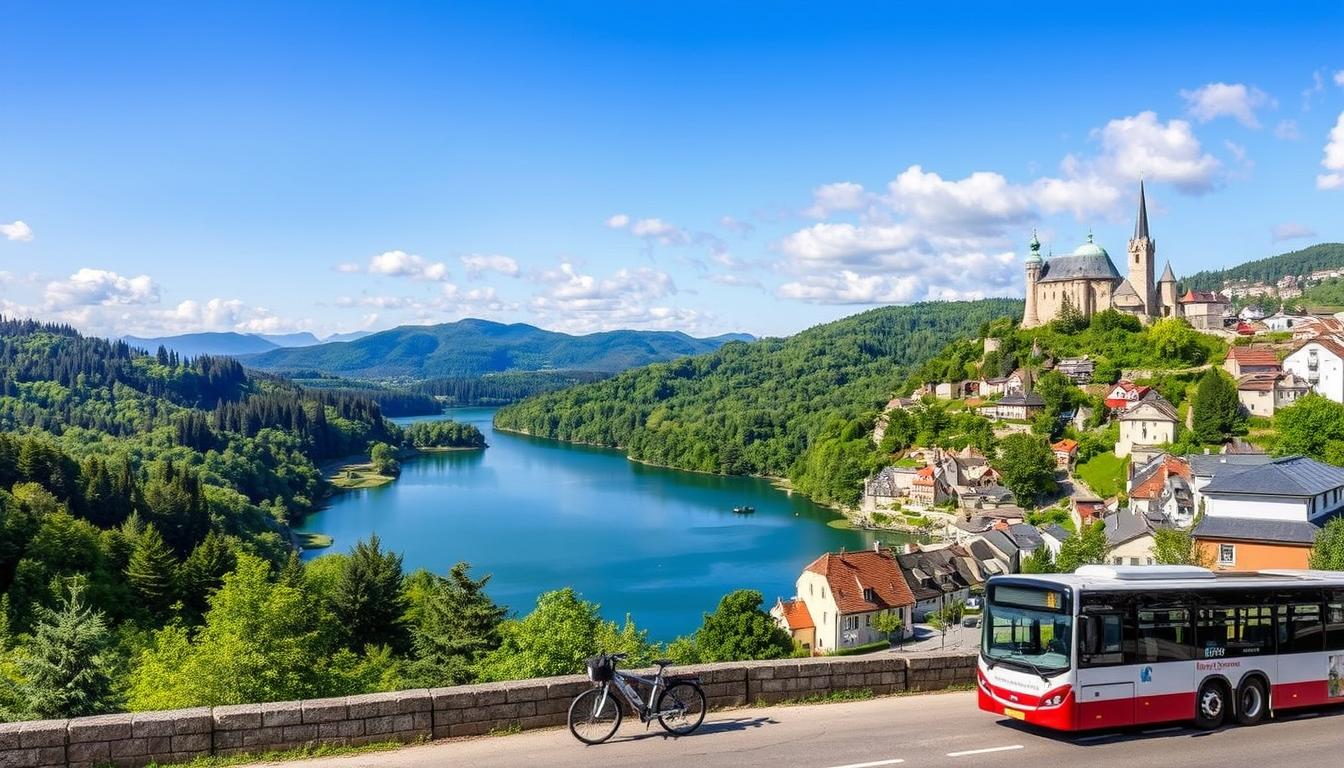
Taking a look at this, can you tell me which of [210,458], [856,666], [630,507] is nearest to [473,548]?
[630,507]

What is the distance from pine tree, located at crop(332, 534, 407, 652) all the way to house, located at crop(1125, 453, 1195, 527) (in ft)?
133

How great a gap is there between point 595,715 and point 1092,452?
71472mm

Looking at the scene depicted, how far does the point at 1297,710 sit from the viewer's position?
430 inches

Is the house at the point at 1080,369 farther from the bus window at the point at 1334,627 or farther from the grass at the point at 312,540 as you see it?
the bus window at the point at 1334,627

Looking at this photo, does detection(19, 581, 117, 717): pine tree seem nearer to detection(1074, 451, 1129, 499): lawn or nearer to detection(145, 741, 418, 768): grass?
detection(145, 741, 418, 768): grass

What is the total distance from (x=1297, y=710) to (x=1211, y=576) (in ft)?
6.90

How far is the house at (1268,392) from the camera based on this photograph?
65.0 m

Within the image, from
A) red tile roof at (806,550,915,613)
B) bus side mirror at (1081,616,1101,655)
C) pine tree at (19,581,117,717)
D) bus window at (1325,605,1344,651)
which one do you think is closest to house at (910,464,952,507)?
red tile roof at (806,550,915,613)

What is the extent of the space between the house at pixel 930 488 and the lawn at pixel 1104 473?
402 inches

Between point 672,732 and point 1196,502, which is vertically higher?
point 672,732

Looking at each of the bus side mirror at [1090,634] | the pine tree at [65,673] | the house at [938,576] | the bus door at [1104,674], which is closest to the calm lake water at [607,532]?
the house at [938,576]

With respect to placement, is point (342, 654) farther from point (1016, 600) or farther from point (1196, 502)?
point (1196, 502)

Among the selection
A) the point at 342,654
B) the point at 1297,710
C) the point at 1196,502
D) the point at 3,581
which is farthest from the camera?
the point at 1196,502

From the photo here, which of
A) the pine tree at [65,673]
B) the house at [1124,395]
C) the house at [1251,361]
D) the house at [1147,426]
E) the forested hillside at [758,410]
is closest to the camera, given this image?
the pine tree at [65,673]
